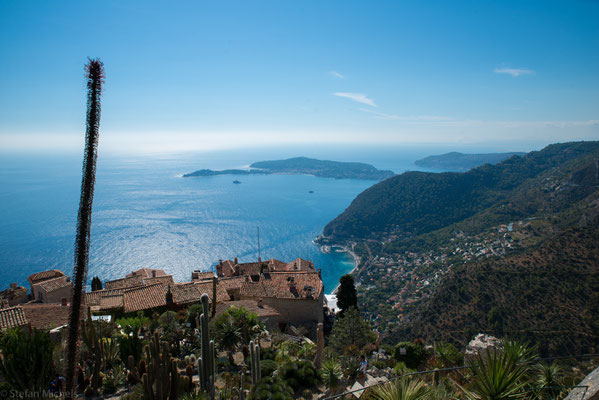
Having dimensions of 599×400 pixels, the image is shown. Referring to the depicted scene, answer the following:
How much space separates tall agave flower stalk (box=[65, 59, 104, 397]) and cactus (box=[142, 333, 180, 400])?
7.00 ft

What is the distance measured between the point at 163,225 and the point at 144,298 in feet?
275

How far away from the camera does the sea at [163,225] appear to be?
69.9 m

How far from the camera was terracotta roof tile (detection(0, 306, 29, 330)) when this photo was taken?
12.5 metres

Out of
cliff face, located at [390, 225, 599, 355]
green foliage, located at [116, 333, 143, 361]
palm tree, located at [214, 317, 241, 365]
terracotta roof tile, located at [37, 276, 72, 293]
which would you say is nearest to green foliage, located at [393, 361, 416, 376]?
palm tree, located at [214, 317, 241, 365]

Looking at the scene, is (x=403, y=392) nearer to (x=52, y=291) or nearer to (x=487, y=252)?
(x=52, y=291)

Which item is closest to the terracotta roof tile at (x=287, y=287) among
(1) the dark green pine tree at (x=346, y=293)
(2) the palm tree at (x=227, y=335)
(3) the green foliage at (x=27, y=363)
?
(1) the dark green pine tree at (x=346, y=293)

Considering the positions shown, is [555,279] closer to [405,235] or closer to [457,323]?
[457,323]

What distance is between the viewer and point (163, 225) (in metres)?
97.1

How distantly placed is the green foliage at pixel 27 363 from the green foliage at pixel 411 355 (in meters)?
13.4

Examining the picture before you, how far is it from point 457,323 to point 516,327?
540 centimetres

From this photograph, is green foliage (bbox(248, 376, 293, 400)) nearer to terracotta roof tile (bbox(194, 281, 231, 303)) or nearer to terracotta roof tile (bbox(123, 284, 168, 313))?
terracotta roof tile (bbox(123, 284, 168, 313))

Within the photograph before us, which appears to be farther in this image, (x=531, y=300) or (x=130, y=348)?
(x=531, y=300)

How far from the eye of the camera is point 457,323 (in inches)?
1271

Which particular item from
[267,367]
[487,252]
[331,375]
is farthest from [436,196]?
[331,375]
